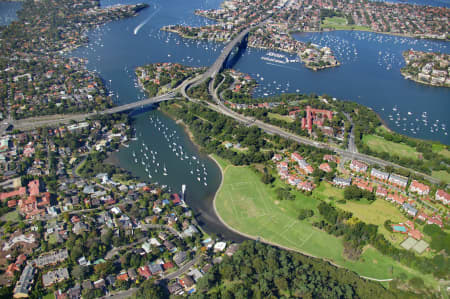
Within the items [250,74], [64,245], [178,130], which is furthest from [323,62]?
[64,245]

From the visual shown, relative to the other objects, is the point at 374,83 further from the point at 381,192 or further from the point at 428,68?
the point at 381,192

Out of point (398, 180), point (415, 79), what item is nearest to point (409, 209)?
point (398, 180)

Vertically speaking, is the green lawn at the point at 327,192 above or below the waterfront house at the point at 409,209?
below

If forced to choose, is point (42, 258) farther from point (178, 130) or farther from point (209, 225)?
point (178, 130)

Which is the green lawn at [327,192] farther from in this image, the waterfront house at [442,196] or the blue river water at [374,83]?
the blue river water at [374,83]

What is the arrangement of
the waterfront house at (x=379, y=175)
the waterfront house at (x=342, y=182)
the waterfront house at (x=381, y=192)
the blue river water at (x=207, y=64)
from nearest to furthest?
1. the waterfront house at (x=381, y=192)
2. the waterfront house at (x=342, y=182)
3. the waterfront house at (x=379, y=175)
4. the blue river water at (x=207, y=64)

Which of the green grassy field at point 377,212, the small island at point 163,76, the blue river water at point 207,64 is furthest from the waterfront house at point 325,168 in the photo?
the small island at point 163,76

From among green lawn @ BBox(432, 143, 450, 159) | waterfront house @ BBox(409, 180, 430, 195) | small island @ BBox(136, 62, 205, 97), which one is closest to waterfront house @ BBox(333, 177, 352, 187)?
waterfront house @ BBox(409, 180, 430, 195)
